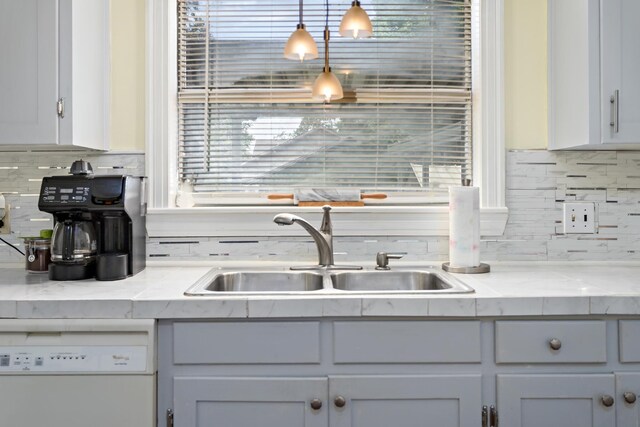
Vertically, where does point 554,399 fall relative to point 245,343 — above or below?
below

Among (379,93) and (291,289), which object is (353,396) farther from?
(379,93)

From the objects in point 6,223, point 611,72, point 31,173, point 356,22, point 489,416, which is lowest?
point 489,416

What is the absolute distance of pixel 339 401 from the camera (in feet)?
4.86

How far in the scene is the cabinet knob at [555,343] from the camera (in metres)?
1.49

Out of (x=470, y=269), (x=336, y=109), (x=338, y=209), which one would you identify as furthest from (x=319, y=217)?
(x=470, y=269)

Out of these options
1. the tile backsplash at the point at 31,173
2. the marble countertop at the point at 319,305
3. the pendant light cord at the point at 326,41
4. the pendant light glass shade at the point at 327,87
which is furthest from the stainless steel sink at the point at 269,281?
the pendant light cord at the point at 326,41

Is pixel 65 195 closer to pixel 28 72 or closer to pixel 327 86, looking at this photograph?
pixel 28 72

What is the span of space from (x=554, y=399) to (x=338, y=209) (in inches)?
38.9

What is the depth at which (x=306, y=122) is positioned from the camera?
2271 mm

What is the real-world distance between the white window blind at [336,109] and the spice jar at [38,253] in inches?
22.9

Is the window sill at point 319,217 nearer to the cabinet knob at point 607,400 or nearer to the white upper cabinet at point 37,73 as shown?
the white upper cabinet at point 37,73

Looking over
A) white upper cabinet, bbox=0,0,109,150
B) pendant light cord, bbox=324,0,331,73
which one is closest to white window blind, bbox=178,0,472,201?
pendant light cord, bbox=324,0,331,73

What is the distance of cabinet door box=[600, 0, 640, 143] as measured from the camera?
179cm

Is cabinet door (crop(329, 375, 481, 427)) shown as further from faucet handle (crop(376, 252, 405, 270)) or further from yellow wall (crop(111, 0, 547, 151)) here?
yellow wall (crop(111, 0, 547, 151))
